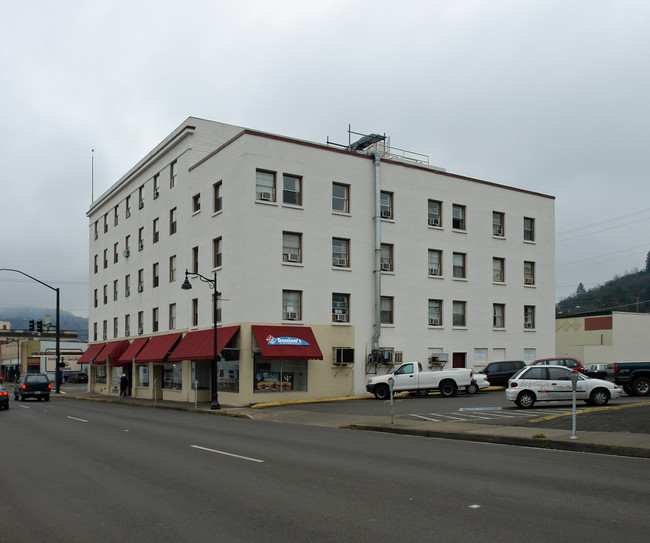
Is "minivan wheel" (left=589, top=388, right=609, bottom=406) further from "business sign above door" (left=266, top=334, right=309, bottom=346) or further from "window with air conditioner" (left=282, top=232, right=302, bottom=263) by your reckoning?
"window with air conditioner" (left=282, top=232, right=302, bottom=263)

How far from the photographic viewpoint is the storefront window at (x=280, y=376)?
30859mm

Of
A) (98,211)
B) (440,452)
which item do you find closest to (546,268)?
(440,452)

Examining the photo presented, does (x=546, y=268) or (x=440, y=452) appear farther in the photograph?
(x=546, y=268)

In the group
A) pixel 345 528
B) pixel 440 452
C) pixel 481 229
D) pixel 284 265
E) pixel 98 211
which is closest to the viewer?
pixel 345 528

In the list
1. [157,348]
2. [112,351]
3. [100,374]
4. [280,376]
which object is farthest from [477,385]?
[100,374]

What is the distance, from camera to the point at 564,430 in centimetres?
1587

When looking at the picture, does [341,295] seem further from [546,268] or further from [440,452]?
[440,452]

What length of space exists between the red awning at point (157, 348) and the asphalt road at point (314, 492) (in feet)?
70.7

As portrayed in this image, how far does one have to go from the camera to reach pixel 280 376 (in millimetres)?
31438

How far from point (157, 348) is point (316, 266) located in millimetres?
11927

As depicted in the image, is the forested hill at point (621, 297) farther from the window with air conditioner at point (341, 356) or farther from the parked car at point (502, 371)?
the window with air conditioner at point (341, 356)

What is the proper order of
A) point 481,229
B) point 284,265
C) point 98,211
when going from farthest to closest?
1. point 98,211
2. point 481,229
3. point 284,265

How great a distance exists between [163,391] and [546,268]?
1033 inches

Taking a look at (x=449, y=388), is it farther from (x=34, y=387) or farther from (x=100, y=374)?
(x=100, y=374)
